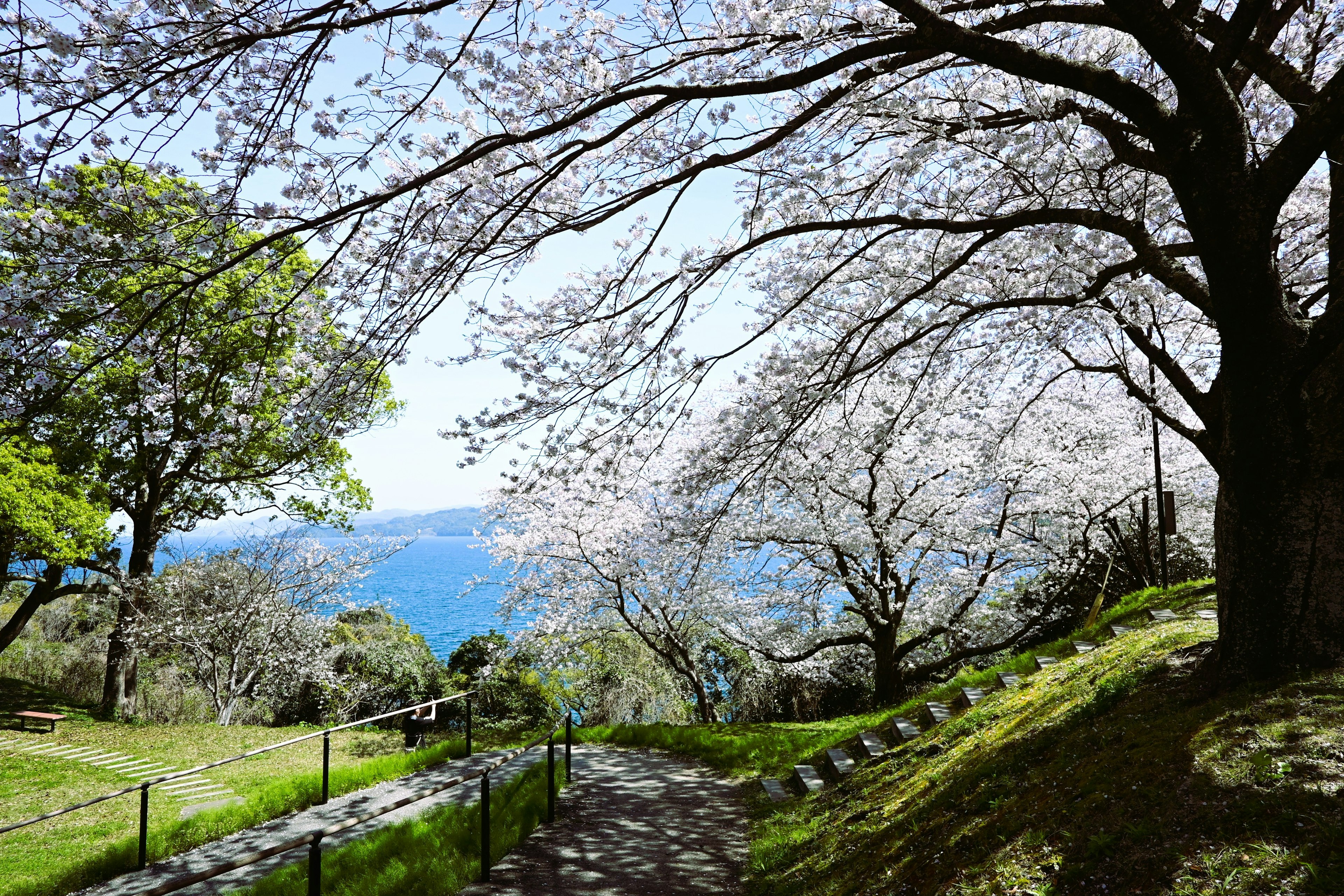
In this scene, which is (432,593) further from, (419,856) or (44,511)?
(419,856)

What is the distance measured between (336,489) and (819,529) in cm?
1100

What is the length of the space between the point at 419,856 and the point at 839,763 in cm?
407

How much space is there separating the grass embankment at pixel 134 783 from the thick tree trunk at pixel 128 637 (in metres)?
0.53

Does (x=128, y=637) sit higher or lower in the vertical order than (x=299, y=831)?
higher

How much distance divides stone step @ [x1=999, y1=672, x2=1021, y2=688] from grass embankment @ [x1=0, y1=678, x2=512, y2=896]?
7425 millimetres

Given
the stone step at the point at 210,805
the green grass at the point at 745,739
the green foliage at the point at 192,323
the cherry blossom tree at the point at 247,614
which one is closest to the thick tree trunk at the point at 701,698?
the green grass at the point at 745,739

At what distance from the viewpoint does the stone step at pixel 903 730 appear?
745 centimetres

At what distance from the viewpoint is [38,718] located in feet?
41.0

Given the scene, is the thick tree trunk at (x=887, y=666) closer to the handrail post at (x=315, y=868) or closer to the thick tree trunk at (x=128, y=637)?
the handrail post at (x=315, y=868)

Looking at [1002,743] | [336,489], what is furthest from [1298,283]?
[336,489]

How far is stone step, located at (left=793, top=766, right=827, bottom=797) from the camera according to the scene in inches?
285

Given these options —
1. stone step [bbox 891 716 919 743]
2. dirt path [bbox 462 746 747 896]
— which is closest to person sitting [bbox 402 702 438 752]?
dirt path [bbox 462 746 747 896]

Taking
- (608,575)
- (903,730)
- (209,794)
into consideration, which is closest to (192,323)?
(209,794)

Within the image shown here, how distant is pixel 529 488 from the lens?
6.04 m
